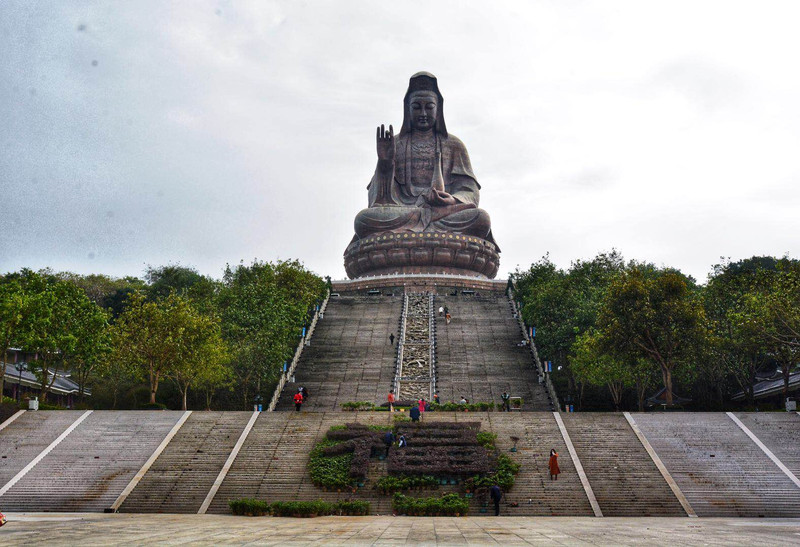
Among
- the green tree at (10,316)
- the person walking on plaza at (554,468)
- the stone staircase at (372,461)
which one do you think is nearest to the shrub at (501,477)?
the stone staircase at (372,461)

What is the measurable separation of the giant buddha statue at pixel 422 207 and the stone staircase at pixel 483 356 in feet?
26.2

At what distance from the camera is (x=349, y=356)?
36.1 meters

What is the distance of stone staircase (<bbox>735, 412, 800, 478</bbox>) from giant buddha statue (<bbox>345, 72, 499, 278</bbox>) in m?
29.3

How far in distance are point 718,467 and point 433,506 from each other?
8.56 m

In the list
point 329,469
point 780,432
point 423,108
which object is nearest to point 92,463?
point 329,469

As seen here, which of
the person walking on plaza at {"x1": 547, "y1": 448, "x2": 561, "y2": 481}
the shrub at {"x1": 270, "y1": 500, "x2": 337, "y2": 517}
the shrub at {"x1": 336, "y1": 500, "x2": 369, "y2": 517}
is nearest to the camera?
the shrub at {"x1": 270, "y1": 500, "x2": 337, "y2": 517}

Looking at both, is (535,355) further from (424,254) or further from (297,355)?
(424,254)

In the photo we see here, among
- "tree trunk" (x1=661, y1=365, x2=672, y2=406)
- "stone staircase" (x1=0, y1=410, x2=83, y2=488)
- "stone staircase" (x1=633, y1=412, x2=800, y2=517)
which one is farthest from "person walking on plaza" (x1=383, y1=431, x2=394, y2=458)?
"tree trunk" (x1=661, y1=365, x2=672, y2=406)

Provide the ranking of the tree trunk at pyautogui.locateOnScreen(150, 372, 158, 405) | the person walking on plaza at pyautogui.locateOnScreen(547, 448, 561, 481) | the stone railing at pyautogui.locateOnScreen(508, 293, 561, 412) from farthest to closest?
the stone railing at pyautogui.locateOnScreen(508, 293, 561, 412)
the tree trunk at pyautogui.locateOnScreen(150, 372, 158, 405)
the person walking on plaza at pyautogui.locateOnScreen(547, 448, 561, 481)

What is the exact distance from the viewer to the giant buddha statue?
52875 millimetres

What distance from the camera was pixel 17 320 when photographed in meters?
26.9

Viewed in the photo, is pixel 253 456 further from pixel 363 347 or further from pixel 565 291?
pixel 565 291

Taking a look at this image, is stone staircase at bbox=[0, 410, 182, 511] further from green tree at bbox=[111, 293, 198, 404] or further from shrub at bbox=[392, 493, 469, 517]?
shrub at bbox=[392, 493, 469, 517]

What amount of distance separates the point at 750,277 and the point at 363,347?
17.4 m
